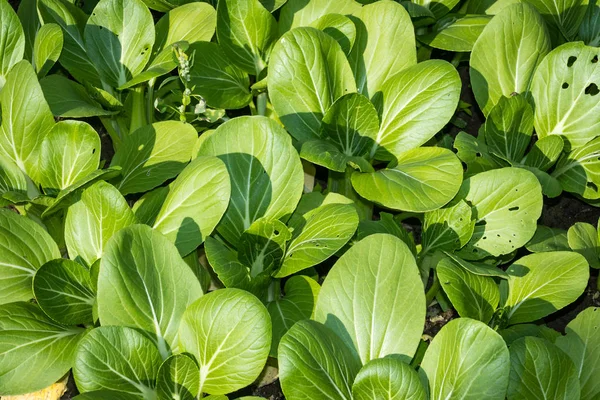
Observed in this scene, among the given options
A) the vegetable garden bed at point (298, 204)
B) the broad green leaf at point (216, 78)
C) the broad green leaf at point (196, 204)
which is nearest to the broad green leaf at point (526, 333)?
the vegetable garden bed at point (298, 204)

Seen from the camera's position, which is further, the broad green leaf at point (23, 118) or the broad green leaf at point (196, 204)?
the broad green leaf at point (23, 118)

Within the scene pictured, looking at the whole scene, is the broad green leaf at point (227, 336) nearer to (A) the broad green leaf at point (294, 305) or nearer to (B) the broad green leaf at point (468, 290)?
(A) the broad green leaf at point (294, 305)

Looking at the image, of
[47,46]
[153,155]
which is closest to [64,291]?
[153,155]

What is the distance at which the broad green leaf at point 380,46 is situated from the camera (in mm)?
2338

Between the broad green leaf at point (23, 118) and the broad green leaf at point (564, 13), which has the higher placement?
the broad green leaf at point (564, 13)

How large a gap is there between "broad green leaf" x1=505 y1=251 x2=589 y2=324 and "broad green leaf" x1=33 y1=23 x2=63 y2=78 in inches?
56.0

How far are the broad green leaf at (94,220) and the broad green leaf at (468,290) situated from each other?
80 centimetres

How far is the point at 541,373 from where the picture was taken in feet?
5.86

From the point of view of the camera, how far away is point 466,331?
1.73 metres

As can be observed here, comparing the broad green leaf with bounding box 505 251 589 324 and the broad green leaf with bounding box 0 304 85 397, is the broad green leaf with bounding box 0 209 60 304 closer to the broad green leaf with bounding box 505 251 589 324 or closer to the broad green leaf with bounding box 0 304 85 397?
the broad green leaf with bounding box 0 304 85 397

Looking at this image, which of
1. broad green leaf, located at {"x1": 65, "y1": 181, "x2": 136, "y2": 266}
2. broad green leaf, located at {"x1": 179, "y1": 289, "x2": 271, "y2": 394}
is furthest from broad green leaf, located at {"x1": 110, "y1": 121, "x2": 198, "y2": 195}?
broad green leaf, located at {"x1": 179, "y1": 289, "x2": 271, "y2": 394}

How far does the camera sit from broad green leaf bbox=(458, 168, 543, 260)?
6.87 feet

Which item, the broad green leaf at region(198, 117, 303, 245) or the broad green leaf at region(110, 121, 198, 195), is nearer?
the broad green leaf at region(198, 117, 303, 245)

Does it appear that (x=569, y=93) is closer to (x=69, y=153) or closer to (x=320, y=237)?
(x=320, y=237)
